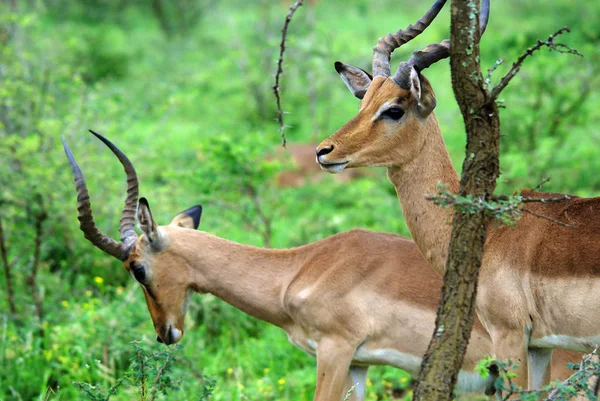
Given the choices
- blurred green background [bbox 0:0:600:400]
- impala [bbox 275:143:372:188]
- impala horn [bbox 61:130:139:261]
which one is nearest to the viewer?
impala horn [bbox 61:130:139:261]

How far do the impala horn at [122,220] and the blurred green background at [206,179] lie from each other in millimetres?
571

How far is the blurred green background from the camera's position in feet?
18.2

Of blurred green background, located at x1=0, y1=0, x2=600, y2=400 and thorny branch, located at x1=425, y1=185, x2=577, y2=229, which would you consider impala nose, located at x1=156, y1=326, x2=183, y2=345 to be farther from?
thorny branch, located at x1=425, y1=185, x2=577, y2=229

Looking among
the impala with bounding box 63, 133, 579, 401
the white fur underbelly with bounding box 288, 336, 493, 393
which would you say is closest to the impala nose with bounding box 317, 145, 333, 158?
the impala with bounding box 63, 133, 579, 401

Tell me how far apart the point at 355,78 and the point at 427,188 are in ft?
2.71

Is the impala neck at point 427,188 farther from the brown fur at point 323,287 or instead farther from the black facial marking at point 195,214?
the black facial marking at point 195,214

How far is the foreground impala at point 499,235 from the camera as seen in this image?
374cm

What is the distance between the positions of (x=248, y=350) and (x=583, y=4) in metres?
9.14

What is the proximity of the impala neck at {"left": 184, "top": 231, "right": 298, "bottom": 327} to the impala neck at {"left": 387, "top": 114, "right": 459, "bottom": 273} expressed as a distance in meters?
0.91

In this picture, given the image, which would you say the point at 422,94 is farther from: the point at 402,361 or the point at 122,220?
the point at 122,220

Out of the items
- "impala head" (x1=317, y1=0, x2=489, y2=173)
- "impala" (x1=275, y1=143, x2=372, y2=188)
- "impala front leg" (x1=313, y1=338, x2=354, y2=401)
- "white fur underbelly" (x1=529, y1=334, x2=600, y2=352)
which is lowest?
"impala front leg" (x1=313, y1=338, x2=354, y2=401)

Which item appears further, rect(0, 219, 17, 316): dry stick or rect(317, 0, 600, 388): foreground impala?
rect(0, 219, 17, 316): dry stick

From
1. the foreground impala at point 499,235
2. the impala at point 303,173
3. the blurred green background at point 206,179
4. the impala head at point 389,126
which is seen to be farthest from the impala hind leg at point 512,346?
the impala at point 303,173

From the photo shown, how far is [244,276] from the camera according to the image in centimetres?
471
